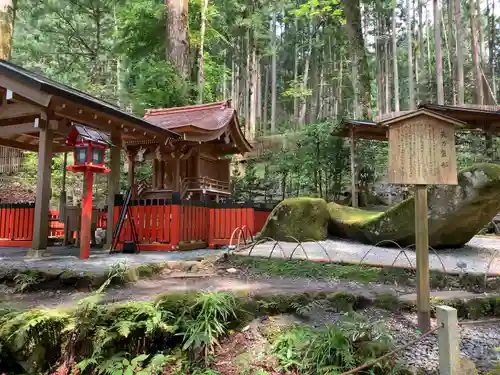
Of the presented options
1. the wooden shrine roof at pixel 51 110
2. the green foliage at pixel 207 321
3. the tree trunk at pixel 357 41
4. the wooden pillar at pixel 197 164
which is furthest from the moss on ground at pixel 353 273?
the tree trunk at pixel 357 41

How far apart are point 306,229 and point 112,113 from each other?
218 inches

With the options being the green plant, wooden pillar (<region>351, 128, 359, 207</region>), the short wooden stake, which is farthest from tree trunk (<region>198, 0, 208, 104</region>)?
the short wooden stake

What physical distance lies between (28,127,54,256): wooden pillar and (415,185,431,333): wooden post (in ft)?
22.3

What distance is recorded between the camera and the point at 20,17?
25.3 meters

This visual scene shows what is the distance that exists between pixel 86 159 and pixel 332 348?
6.00 m

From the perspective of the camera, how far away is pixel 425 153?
426 cm

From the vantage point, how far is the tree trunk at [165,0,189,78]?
1573 cm

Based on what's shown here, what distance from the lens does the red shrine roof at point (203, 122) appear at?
11.0 meters

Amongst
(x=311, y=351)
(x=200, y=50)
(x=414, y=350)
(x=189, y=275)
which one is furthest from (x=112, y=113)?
(x=200, y=50)

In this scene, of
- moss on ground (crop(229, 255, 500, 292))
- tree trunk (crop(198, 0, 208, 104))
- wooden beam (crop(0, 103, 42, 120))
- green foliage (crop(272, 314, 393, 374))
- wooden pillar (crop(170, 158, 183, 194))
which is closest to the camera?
green foliage (crop(272, 314, 393, 374))

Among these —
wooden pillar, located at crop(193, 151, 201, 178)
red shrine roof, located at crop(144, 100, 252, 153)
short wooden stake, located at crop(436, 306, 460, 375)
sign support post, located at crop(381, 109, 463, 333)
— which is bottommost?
short wooden stake, located at crop(436, 306, 460, 375)

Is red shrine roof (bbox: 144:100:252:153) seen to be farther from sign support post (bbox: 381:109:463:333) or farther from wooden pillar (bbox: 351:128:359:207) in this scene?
sign support post (bbox: 381:109:463:333)

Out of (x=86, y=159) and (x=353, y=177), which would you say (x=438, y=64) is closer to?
(x=353, y=177)

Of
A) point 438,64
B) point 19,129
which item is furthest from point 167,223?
point 438,64
